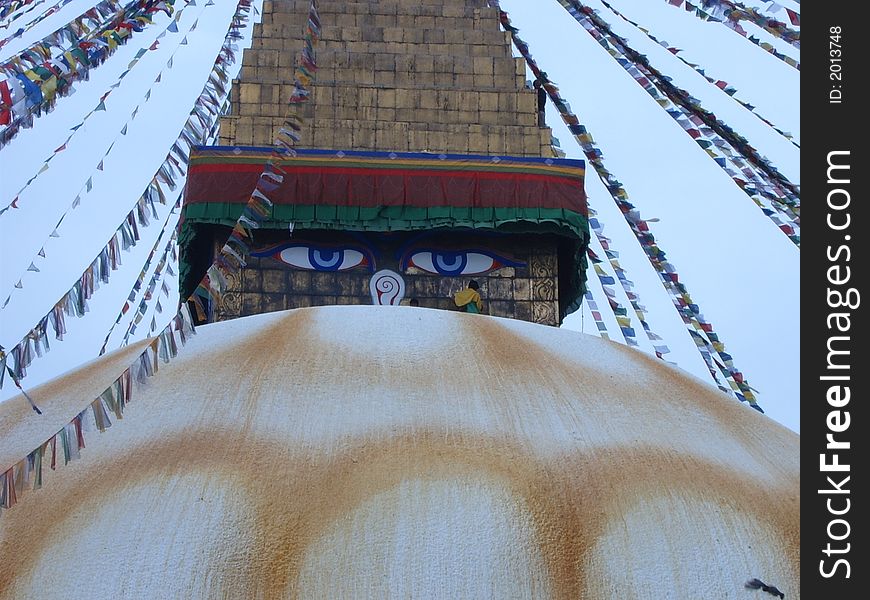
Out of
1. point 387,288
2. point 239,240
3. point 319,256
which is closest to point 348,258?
point 319,256

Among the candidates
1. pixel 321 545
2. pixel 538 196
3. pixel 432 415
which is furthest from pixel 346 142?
pixel 321 545

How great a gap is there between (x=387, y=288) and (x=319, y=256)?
1.67 ft

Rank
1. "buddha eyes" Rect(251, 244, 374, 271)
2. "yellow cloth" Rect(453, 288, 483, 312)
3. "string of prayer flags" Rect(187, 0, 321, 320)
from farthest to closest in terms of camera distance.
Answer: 1. "buddha eyes" Rect(251, 244, 374, 271)
2. "yellow cloth" Rect(453, 288, 483, 312)
3. "string of prayer flags" Rect(187, 0, 321, 320)

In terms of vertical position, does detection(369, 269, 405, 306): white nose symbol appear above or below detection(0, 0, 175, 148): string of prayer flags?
below

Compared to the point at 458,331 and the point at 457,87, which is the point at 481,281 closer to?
the point at 457,87

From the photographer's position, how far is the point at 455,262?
26.6 feet

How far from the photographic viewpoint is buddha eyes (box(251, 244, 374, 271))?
796 cm

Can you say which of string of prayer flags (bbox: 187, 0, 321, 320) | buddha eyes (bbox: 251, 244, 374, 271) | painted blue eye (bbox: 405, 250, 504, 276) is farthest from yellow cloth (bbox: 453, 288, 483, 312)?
string of prayer flags (bbox: 187, 0, 321, 320)

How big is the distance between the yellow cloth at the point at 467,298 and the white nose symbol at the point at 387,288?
14.5 inches

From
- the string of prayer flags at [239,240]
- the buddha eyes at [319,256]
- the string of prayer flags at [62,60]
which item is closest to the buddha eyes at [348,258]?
the buddha eyes at [319,256]

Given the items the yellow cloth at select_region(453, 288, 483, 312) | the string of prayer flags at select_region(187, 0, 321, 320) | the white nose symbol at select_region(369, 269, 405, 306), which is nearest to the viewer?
the string of prayer flags at select_region(187, 0, 321, 320)

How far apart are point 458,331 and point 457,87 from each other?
13.4 feet

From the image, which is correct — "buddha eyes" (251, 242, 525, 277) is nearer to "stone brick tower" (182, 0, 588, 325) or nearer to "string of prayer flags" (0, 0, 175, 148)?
"stone brick tower" (182, 0, 588, 325)

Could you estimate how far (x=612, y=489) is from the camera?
4227 mm
